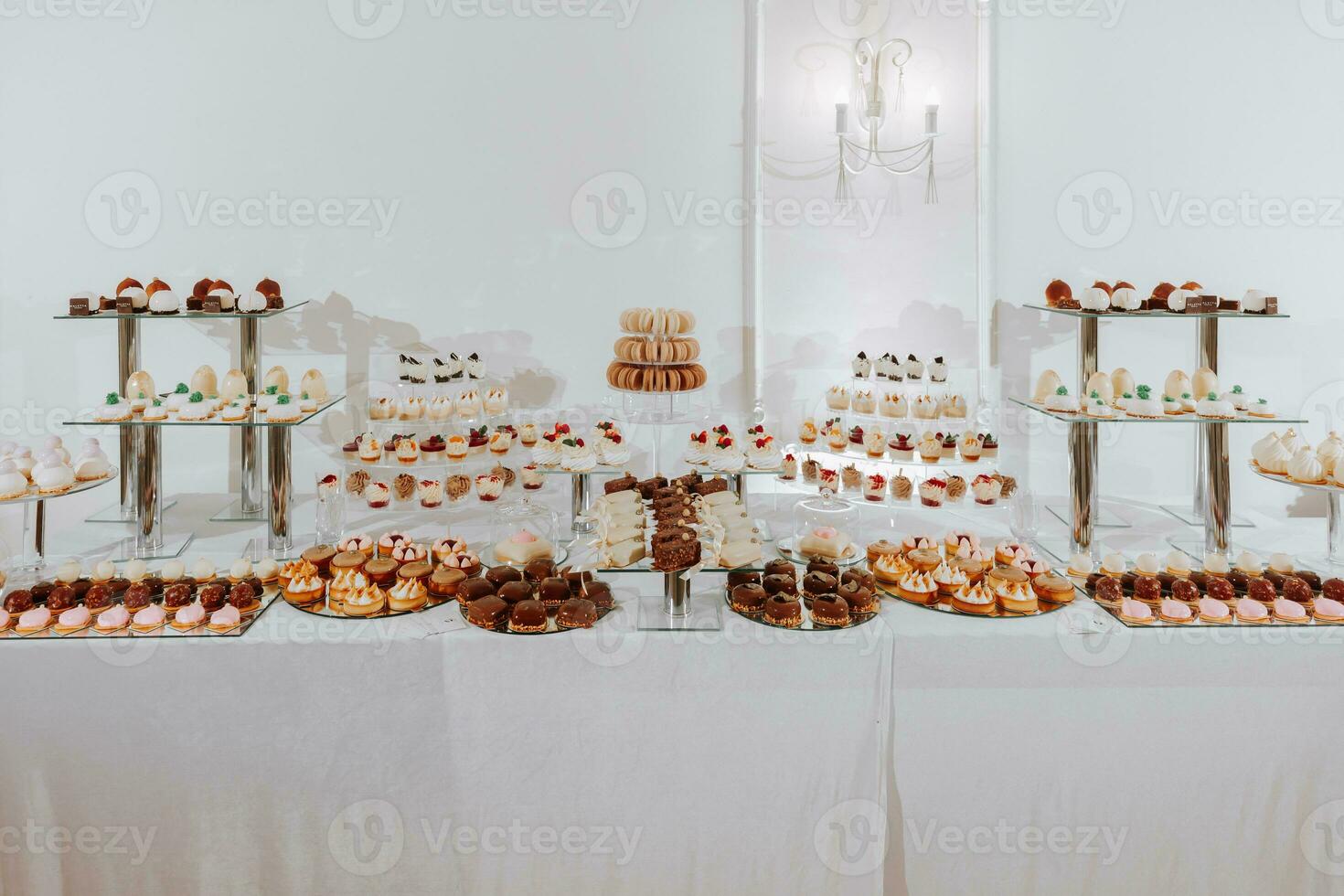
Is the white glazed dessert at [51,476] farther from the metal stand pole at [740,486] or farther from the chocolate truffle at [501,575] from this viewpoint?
the metal stand pole at [740,486]

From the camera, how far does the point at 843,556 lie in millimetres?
2766

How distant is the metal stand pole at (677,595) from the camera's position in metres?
2.37


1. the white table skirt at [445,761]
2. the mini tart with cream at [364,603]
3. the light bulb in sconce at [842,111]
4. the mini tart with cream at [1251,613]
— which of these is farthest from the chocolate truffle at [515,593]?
the light bulb in sconce at [842,111]

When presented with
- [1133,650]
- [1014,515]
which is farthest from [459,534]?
[1133,650]

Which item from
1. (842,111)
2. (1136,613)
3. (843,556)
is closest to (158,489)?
(843,556)

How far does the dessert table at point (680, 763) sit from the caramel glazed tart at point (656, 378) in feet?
3.26

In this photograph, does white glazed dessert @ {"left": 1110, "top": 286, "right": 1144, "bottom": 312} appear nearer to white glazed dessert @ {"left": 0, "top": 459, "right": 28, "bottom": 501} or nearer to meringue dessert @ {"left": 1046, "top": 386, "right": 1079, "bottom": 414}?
meringue dessert @ {"left": 1046, "top": 386, "right": 1079, "bottom": 414}

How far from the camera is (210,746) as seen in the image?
7.28 ft

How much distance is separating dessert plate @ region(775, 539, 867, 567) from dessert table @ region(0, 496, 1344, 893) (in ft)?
1.58

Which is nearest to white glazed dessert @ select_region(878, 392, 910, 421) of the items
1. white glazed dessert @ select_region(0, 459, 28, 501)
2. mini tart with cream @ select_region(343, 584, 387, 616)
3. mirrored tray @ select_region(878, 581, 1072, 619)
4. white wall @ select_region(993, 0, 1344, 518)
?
white wall @ select_region(993, 0, 1344, 518)

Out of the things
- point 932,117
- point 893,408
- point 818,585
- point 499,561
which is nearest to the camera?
point 818,585

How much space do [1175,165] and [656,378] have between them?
2.58m

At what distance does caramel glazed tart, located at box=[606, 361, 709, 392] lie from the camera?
303 centimetres

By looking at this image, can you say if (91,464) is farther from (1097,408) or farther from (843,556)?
(1097,408)
